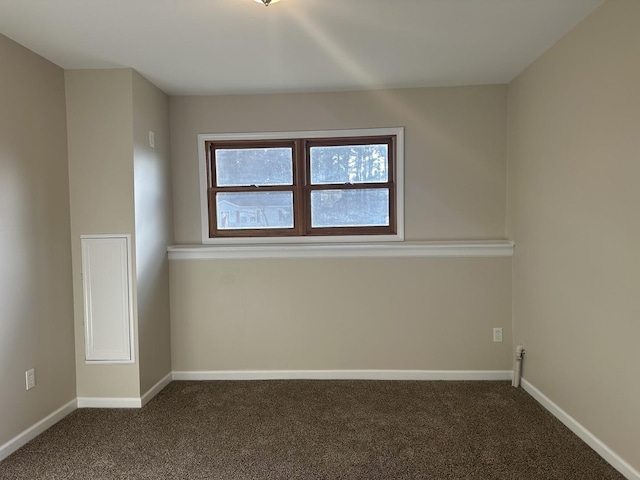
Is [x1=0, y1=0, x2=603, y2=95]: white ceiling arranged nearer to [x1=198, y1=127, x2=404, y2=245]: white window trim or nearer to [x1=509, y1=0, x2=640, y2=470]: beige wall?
[x1=509, y1=0, x2=640, y2=470]: beige wall

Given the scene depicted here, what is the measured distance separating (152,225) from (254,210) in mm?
812

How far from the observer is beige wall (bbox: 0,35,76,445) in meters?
2.20

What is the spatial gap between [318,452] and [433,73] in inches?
103

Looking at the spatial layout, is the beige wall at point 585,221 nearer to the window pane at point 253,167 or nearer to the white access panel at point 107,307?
the window pane at point 253,167

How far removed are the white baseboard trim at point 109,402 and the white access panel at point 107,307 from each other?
273 millimetres

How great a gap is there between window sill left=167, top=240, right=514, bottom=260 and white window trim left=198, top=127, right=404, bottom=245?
7 cm

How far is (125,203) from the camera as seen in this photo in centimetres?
268

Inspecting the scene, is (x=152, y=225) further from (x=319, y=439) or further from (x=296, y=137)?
(x=319, y=439)

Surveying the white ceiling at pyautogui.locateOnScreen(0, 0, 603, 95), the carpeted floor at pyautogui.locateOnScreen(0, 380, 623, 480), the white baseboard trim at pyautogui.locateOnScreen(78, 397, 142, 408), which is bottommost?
the carpeted floor at pyautogui.locateOnScreen(0, 380, 623, 480)

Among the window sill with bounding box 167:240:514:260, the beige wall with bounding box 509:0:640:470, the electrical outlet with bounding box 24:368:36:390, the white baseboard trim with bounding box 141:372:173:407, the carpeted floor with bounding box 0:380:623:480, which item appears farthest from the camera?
the window sill with bounding box 167:240:514:260

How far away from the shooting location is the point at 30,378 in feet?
7.72

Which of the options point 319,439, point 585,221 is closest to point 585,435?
point 585,221

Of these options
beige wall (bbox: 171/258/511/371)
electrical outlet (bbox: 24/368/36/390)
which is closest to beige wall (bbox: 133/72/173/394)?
beige wall (bbox: 171/258/511/371)

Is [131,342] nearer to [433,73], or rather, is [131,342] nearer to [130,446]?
[130,446]
